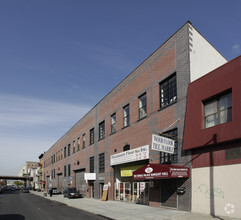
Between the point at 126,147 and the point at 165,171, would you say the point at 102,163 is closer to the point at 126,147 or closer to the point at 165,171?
the point at 126,147

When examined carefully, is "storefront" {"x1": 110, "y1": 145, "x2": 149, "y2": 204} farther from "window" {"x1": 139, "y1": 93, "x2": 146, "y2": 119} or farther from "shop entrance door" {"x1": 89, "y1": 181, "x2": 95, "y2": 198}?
"shop entrance door" {"x1": 89, "y1": 181, "x2": 95, "y2": 198}

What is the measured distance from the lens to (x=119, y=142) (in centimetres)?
2612

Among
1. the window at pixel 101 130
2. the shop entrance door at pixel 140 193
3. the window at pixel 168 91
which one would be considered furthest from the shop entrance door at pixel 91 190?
the window at pixel 168 91

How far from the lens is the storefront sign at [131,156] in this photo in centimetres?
2083

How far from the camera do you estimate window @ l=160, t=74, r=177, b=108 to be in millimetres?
18750

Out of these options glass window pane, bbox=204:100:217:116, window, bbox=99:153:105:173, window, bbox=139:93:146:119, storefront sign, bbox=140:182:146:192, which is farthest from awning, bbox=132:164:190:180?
window, bbox=99:153:105:173

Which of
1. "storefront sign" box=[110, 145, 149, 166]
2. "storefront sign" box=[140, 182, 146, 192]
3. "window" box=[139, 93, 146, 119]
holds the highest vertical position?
"window" box=[139, 93, 146, 119]

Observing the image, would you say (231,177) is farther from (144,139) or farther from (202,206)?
(144,139)

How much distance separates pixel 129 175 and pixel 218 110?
482 inches

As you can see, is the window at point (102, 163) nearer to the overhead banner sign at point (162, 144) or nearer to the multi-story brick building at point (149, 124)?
the multi-story brick building at point (149, 124)

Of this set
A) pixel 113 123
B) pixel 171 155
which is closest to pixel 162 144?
pixel 171 155

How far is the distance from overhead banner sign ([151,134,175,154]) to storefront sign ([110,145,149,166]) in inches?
178

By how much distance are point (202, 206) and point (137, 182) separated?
9085mm

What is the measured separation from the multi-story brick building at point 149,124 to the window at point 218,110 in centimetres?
196
